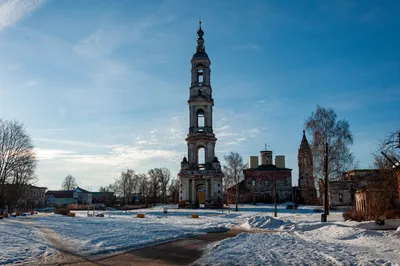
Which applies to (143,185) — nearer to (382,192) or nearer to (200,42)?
(200,42)

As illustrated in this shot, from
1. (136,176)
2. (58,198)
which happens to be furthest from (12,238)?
Result: (58,198)

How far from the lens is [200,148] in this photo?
200 ft

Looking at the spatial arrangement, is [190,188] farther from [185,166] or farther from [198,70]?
[198,70]

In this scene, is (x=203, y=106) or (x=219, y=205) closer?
(x=219, y=205)

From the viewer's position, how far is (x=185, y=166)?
58.1m

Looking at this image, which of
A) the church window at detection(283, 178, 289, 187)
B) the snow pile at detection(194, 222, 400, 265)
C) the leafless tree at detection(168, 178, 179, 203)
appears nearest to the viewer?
the snow pile at detection(194, 222, 400, 265)

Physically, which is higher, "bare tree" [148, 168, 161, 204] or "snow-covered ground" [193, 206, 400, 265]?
"bare tree" [148, 168, 161, 204]

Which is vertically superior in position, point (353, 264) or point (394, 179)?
point (394, 179)

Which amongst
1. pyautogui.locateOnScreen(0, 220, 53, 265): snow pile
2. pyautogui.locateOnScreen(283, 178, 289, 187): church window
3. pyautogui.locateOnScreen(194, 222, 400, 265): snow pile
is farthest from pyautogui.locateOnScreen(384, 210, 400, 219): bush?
pyautogui.locateOnScreen(283, 178, 289, 187): church window

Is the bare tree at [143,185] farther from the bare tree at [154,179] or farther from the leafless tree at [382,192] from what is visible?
the leafless tree at [382,192]

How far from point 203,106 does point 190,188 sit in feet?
42.5

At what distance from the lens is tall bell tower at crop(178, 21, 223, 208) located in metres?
57.0

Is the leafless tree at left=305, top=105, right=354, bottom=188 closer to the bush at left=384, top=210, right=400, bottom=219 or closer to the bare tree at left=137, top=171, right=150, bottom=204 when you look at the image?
the bush at left=384, top=210, right=400, bottom=219

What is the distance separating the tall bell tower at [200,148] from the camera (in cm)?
5697
